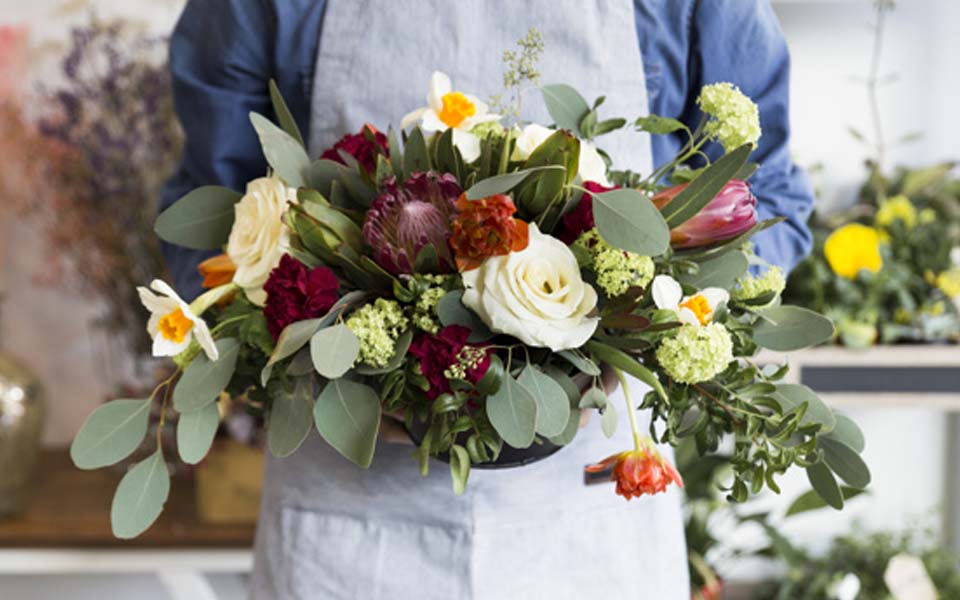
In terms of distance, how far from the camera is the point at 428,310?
→ 654 millimetres

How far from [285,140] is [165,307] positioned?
15 centimetres

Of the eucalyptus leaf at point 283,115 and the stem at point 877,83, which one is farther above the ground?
the stem at point 877,83

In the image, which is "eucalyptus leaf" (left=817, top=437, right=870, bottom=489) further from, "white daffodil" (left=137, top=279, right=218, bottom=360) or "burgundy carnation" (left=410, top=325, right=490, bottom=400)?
"white daffodil" (left=137, top=279, right=218, bottom=360)

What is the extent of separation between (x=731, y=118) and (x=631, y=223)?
0.48ft

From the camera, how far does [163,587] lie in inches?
75.3

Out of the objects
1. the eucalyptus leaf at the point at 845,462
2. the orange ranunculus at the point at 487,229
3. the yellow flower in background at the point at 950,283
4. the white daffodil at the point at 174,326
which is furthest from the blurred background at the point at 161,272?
the orange ranunculus at the point at 487,229

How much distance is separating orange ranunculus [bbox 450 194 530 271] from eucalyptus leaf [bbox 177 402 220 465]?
0.24 m

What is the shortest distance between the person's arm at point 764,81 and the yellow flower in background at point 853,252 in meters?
0.42

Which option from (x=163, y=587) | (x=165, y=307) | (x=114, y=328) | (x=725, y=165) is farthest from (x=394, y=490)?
(x=163, y=587)

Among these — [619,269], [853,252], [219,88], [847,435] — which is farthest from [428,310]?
[853,252]

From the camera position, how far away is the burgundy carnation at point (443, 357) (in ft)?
2.07

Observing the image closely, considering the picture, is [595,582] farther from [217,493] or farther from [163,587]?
[163,587]

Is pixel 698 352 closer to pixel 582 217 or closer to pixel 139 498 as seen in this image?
pixel 582 217

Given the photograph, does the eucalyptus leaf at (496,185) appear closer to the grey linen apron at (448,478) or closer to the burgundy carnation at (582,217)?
the burgundy carnation at (582,217)
